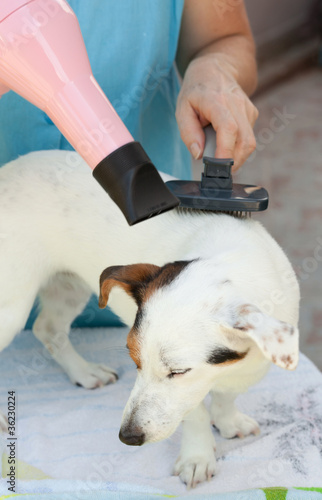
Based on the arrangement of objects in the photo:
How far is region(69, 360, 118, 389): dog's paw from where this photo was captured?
4.61 ft

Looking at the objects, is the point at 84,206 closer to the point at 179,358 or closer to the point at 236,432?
the point at 179,358

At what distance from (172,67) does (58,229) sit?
1.95 ft

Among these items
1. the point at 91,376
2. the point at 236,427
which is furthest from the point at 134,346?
the point at 91,376

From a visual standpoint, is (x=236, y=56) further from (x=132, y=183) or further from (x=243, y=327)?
(x=132, y=183)

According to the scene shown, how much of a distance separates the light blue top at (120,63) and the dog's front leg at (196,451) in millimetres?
702

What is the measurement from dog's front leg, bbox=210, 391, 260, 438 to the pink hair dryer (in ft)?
2.42

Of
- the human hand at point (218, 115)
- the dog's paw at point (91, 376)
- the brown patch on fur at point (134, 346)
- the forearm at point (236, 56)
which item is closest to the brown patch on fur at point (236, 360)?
the brown patch on fur at point (134, 346)

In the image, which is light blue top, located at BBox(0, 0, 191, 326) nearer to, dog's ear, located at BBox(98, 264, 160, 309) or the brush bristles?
the brush bristles

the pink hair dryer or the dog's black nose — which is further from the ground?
the pink hair dryer

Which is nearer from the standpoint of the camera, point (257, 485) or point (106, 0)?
point (257, 485)

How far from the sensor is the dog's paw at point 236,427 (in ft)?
4.02

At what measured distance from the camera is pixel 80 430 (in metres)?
1.24

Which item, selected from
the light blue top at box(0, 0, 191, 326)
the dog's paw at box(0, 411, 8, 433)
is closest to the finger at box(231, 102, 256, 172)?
the light blue top at box(0, 0, 191, 326)

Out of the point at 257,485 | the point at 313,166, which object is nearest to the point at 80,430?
the point at 257,485
